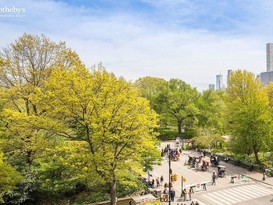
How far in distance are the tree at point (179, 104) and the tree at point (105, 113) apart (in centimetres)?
3679

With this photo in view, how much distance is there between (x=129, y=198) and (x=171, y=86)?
4138cm

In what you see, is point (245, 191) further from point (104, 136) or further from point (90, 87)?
point (90, 87)

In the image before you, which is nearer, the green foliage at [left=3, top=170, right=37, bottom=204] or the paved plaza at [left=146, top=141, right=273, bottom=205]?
the green foliage at [left=3, top=170, right=37, bottom=204]

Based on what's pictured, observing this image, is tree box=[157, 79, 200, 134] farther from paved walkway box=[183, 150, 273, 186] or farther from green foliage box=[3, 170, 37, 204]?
green foliage box=[3, 170, 37, 204]

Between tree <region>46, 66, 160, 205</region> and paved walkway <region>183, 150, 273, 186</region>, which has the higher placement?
tree <region>46, 66, 160, 205</region>

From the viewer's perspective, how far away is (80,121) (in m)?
19.9

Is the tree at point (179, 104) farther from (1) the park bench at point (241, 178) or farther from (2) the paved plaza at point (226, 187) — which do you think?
(1) the park bench at point (241, 178)

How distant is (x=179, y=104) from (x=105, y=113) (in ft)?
135

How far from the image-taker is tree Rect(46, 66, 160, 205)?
60.7ft

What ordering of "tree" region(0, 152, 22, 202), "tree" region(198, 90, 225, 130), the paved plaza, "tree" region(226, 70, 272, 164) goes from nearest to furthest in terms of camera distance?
"tree" region(0, 152, 22, 202) < the paved plaza < "tree" region(226, 70, 272, 164) < "tree" region(198, 90, 225, 130)

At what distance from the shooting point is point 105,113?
18094 millimetres

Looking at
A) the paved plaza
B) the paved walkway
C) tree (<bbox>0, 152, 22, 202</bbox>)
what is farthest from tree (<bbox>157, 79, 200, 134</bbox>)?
tree (<bbox>0, 152, 22, 202</bbox>)

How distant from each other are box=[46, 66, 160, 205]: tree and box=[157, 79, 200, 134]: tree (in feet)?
121

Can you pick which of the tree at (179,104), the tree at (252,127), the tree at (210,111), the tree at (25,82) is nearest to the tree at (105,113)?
the tree at (25,82)
